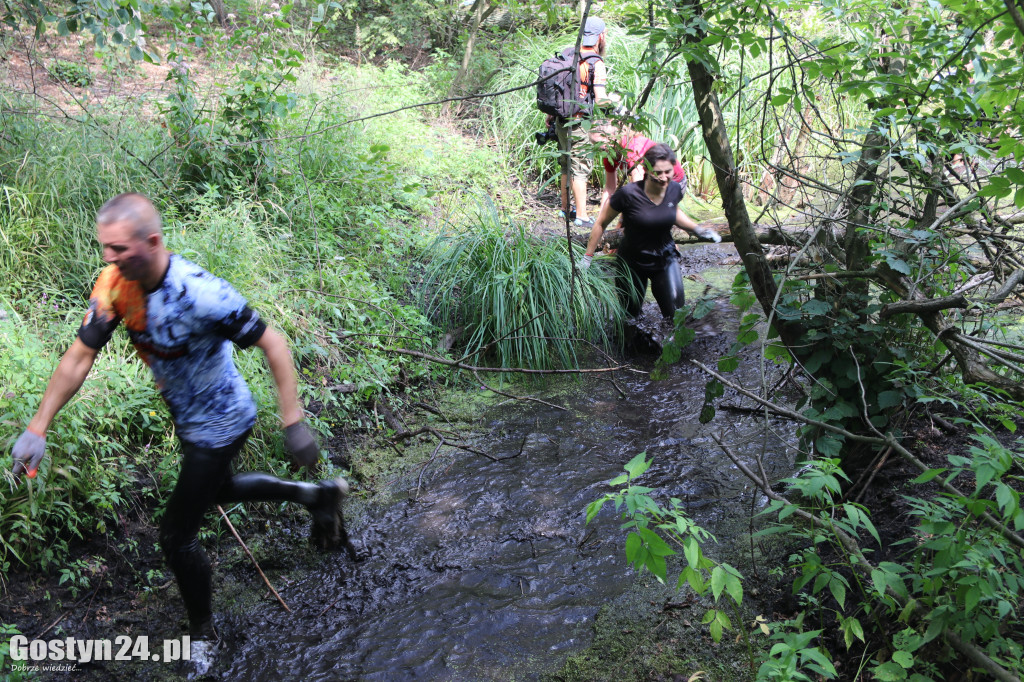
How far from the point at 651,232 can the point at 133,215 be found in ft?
14.8

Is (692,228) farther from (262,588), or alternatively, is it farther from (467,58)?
(467,58)

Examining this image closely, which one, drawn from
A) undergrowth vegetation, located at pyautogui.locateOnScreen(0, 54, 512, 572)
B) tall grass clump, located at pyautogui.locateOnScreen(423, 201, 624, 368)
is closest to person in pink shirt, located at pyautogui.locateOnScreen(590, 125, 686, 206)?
tall grass clump, located at pyautogui.locateOnScreen(423, 201, 624, 368)

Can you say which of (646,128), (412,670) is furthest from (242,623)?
(646,128)

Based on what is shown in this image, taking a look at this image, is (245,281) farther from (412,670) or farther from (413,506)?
(412,670)

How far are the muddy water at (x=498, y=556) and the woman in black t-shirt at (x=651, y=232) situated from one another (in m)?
1.38

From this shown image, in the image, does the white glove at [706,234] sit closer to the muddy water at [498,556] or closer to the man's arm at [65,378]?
the muddy water at [498,556]

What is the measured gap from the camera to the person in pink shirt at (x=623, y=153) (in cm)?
354

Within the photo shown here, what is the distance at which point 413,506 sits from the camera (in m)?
4.26

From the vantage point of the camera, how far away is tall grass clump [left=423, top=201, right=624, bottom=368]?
5.93m

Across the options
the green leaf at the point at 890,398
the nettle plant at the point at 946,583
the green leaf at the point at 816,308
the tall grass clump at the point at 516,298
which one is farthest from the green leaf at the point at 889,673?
the tall grass clump at the point at 516,298

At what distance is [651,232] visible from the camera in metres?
6.24

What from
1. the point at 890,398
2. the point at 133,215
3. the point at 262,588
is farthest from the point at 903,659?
the point at 133,215

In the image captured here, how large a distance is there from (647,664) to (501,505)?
145cm

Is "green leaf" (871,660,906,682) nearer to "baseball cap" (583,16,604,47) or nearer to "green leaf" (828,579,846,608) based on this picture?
"green leaf" (828,579,846,608)
